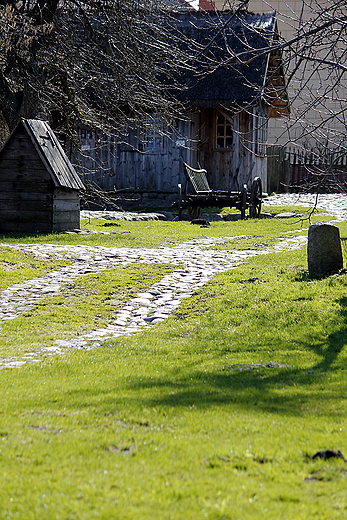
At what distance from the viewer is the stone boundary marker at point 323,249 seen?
899 cm

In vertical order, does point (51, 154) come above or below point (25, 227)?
above

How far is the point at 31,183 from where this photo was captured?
13852 mm

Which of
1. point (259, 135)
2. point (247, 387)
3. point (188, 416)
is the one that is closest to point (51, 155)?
point (247, 387)

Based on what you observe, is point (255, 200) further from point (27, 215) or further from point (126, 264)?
point (126, 264)

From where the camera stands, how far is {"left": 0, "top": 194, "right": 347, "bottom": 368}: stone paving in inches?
269

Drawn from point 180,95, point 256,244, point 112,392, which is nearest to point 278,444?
point 112,392

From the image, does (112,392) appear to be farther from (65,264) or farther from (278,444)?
(65,264)

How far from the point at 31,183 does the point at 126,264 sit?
4251 mm

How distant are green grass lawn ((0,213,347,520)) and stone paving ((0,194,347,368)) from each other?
0.30 meters

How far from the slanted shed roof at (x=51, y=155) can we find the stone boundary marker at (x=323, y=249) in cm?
661

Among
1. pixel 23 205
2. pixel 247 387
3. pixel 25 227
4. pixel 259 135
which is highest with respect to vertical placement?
pixel 259 135

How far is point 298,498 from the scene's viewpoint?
2.79 m

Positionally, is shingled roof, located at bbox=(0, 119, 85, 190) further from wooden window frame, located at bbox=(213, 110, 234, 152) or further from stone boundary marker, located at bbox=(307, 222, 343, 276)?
wooden window frame, located at bbox=(213, 110, 234, 152)

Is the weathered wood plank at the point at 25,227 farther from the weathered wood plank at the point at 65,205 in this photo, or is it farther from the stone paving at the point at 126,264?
the stone paving at the point at 126,264
